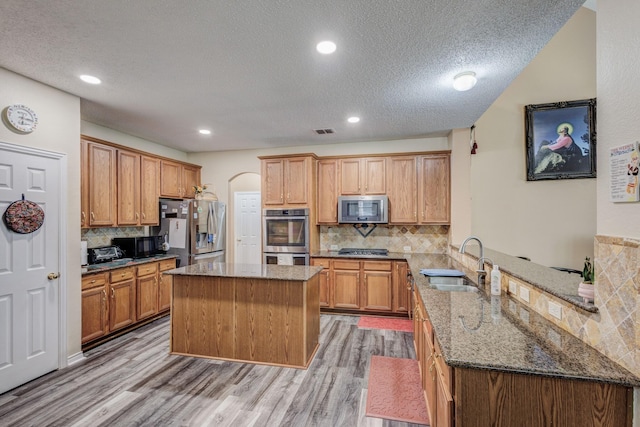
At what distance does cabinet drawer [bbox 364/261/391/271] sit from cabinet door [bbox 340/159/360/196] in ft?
3.73

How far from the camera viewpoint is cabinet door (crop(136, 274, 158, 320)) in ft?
12.6

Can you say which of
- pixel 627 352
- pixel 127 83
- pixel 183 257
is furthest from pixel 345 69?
pixel 183 257

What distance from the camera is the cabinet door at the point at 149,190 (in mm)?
4250

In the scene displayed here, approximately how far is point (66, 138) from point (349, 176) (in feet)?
11.4

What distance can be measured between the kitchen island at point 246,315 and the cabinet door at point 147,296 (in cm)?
109

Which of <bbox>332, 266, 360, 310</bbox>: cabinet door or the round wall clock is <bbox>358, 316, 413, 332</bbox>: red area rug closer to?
<bbox>332, 266, 360, 310</bbox>: cabinet door

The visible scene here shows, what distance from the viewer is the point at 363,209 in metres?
4.48

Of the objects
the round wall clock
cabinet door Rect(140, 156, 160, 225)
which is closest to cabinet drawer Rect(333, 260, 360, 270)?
cabinet door Rect(140, 156, 160, 225)

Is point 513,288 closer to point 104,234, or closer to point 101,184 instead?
point 101,184

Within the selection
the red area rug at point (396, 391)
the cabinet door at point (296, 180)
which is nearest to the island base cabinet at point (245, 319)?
the red area rug at point (396, 391)

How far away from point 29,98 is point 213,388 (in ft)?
9.92

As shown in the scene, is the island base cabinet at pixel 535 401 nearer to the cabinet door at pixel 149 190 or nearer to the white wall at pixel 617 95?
the white wall at pixel 617 95

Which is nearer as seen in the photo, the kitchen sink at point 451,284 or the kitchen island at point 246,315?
the kitchen sink at point 451,284

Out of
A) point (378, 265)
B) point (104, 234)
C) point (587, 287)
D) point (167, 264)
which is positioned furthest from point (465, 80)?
point (104, 234)
